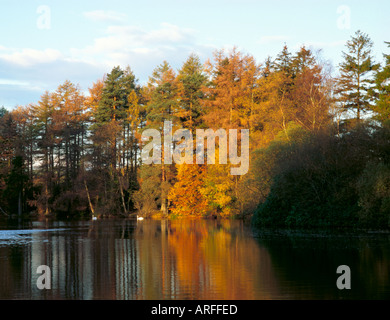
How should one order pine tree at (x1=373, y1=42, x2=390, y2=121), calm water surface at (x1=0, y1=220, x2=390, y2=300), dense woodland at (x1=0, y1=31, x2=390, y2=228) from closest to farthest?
calm water surface at (x1=0, y1=220, x2=390, y2=300), dense woodland at (x1=0, y1=31, x2=390, y2=228), pine tree at (x1=373, y1=42, x2=390, y2=121)

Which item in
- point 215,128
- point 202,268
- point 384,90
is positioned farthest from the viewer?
point 215,128

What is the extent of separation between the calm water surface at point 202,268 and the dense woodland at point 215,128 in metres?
6.86

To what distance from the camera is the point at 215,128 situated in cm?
5019

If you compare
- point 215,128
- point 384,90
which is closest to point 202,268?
point 384,90

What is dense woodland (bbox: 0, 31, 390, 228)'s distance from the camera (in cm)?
3128

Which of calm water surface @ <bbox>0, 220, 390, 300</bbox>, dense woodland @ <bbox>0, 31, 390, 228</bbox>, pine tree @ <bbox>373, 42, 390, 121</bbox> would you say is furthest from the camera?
pine tree @ <bbox>373, 42, 390, 121</bbox>

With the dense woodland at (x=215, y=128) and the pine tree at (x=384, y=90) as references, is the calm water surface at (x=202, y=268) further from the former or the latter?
the pine tree at (x=384, y=90)

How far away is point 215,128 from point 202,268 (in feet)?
116

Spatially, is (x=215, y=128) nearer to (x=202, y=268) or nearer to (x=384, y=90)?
(x=384, y=90)

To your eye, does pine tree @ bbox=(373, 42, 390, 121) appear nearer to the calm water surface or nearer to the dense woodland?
the dense woodland

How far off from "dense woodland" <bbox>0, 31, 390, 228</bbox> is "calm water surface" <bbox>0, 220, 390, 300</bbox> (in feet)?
22.5

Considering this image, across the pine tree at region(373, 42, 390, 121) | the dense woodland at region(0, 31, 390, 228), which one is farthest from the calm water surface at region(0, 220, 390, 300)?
the pine tree at region(373, 42, 390, 121)

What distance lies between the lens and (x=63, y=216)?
5925 cm


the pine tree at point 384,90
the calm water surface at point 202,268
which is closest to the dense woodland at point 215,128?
the pine tree at point 384,90
